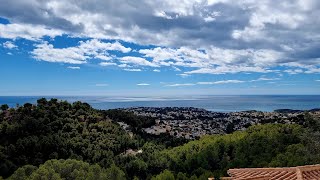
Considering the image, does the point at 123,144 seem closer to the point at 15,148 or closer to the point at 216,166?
the point at 15,148

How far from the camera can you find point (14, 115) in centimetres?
6838

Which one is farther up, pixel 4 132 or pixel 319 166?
pixel 319 166

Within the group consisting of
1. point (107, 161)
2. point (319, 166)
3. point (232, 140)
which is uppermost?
point (319, 166)

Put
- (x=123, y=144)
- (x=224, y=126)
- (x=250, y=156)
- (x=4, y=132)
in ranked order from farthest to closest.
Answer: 1. (x=224, y=126)
2. (x=123, y=144)
3. (x=4, y=132)
4. (x=250, y=156)

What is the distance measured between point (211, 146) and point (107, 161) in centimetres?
1568

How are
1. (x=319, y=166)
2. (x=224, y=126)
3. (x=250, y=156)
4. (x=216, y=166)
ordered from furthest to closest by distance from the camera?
(x=224, y=126), (x=216, y=166), (x=250, y=156), (x=319, y=166)

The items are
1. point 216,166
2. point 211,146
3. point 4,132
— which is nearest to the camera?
point 216,166

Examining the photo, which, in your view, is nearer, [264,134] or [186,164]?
[186,164]

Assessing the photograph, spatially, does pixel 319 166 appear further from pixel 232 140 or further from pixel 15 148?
pixel 15 148

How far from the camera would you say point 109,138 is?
68.7 metres

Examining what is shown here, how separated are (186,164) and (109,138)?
942 inches

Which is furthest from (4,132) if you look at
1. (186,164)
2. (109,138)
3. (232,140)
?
(232,140)

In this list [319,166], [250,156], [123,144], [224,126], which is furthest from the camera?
[224,126]

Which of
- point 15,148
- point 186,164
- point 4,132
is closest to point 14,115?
point 4,132
